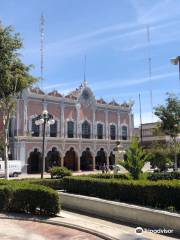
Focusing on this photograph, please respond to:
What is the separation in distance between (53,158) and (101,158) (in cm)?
913

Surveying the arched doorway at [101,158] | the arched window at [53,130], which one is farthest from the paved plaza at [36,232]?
the arched doorway at [101,158]

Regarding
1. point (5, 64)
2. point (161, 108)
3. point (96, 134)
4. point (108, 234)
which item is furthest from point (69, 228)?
point (96, 134)

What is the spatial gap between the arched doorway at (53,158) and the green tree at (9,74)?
27957 millimetres

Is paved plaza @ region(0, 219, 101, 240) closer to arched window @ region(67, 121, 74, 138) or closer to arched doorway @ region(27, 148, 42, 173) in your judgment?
arched doorway @ region(27, 148, 42, 173)

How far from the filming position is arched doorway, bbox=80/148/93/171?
176 ft

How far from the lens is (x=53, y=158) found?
50.2 m

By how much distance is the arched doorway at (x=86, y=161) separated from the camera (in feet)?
176

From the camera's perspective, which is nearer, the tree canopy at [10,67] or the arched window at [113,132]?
the tree canopy at [10,67]

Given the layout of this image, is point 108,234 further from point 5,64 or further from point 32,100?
point 32,100

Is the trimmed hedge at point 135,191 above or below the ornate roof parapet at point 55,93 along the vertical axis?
below

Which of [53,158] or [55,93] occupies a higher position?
[55,93]

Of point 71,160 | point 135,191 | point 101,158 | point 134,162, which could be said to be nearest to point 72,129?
point 71,160

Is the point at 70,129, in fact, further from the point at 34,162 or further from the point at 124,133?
the point at 124,133

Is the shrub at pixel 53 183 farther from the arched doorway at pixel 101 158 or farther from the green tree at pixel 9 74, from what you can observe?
the arched doorway at pixel 101 158
